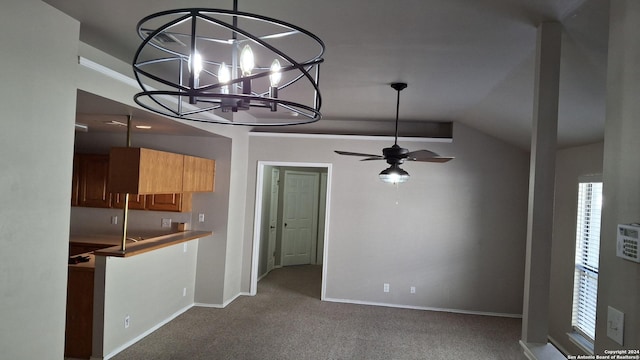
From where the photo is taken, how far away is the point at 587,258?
443cm

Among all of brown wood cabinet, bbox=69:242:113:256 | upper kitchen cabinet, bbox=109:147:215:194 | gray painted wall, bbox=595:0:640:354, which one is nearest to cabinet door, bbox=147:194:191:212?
upper kitchen cabinet, bbox=109:147:215:194

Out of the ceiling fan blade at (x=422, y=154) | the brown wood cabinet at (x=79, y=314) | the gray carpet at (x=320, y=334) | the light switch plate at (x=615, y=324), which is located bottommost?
the gray carpet at (x=320, y=334)

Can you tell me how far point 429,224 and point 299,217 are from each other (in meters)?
3.41

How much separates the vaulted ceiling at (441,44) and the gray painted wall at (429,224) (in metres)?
1.45

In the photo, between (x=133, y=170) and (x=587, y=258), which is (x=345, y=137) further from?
(x=587, y=258)

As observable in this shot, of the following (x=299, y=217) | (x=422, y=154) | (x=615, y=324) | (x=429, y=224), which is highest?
(x=422, y=154)

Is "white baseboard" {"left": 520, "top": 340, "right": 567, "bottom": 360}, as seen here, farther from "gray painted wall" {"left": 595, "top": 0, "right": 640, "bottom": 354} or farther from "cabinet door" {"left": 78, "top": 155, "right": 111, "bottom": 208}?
"cabinet door" {"left": 78, "top": 155, "right": 111, "bottom": 208}

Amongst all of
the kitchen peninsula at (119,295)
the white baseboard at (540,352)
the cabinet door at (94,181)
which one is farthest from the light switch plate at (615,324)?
the cabinet door at (94,181)

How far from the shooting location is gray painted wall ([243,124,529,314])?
5.97m

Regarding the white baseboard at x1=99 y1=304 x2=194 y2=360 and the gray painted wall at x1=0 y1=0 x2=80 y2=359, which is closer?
the gray painted wall at x1=0 y1=0 x2=80 y2=359

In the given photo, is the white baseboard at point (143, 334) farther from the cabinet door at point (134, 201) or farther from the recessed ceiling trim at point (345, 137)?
the recessed ceiling trim at point (345, 137)

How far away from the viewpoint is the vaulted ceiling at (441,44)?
2.24 metres

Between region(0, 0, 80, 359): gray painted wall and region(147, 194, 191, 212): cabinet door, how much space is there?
3.12 m

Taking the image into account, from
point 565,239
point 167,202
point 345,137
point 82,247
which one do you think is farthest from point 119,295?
point 565,239
